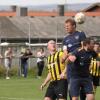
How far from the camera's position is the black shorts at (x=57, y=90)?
13359 millimetres

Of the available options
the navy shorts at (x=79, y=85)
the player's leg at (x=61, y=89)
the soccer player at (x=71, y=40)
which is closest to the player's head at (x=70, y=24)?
the soccer player at (x=71, y=40)

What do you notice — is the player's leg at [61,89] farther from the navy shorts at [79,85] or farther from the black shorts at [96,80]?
the black shorts at [96,80]

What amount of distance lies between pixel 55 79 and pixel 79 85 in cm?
76

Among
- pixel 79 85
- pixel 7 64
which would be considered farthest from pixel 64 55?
pixel 7 64

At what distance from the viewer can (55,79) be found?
13.6 metres

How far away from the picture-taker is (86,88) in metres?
13.0

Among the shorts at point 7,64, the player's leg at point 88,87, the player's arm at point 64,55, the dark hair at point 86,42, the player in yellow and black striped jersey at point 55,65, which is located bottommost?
the shorts at point 7,64

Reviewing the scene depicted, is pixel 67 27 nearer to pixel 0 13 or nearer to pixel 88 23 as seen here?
pixel 88 23

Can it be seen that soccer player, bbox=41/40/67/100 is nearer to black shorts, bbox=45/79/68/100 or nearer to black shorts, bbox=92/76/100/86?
black shorts, bbox=45/79/68/100

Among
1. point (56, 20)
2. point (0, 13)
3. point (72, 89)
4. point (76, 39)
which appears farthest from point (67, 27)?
point (0, 13)

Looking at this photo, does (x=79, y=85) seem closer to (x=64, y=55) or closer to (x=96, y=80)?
(x=64, y=55)

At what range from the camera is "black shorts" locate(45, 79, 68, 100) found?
13.4 metres

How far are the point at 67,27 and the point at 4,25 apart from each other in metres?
42.2

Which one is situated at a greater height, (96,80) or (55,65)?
(55,65)
